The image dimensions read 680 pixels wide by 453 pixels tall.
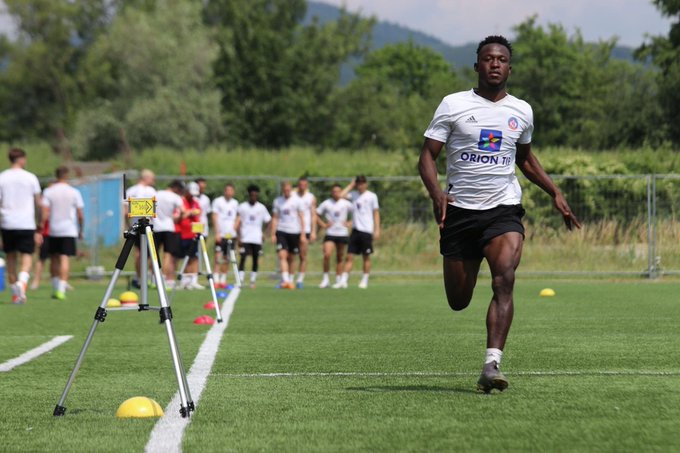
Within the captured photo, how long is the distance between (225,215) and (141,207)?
17.2 m

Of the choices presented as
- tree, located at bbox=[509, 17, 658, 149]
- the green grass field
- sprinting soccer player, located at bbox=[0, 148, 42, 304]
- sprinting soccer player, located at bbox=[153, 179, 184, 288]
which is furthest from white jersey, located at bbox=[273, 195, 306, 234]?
tree, located at bbox=[509, 17, 658, 149]

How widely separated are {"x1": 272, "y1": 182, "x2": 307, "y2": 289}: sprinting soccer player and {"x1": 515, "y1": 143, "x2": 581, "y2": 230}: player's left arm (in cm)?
1520

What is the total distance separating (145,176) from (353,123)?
67.0m

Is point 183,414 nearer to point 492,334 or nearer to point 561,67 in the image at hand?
point 492,334

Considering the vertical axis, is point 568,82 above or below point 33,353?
above

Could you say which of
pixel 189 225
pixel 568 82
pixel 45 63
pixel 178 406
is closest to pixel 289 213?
pixel 189 225

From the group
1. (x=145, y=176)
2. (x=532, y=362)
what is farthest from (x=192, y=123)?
(x=532, y=362)

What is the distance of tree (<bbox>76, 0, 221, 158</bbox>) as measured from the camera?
219 ft

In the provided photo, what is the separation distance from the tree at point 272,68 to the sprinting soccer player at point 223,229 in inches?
1864

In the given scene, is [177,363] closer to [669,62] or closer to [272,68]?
[669,62]

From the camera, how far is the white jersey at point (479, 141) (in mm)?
8086

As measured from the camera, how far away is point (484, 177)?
815 centimetres

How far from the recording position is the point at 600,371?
29.6 feet

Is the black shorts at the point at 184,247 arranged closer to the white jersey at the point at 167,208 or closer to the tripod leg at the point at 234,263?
the white jersey at the point at 167,208
